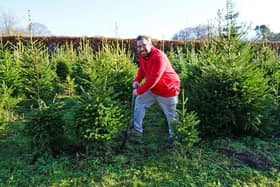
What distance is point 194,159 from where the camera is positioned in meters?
4.11

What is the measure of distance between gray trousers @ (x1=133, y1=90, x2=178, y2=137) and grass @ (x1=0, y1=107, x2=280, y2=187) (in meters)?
0.39

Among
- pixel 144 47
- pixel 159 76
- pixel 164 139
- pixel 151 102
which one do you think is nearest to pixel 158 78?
pixel 159 76

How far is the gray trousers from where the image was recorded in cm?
464

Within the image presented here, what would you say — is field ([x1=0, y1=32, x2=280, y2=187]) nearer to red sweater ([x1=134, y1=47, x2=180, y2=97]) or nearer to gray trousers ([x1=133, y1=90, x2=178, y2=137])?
gray trousers ([x1=133, y1=90, x2=178, y2=137])

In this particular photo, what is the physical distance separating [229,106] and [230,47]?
3.62 feet

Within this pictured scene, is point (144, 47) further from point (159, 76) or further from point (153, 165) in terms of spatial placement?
point (153, 165)

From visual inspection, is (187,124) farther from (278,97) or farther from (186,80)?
(278,97)

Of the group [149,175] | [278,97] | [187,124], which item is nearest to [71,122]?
[149,175]

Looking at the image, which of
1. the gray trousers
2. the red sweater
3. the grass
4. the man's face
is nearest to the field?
the grass

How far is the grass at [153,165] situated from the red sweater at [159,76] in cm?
93

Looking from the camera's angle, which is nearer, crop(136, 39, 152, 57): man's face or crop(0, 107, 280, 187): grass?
crop(0, 107, 280, 187): grass

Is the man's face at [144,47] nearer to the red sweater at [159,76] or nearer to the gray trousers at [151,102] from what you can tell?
the red sweater at [159,76]

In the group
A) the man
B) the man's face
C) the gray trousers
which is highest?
the man's face

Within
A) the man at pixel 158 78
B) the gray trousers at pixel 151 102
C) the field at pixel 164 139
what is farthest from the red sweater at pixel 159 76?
the field at pixel 164 139
